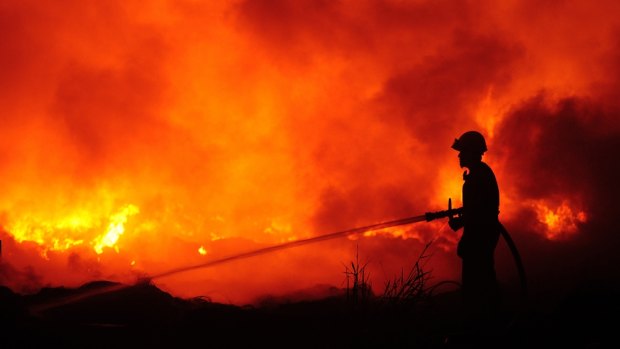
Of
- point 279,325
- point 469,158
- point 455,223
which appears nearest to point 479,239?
point 455,223

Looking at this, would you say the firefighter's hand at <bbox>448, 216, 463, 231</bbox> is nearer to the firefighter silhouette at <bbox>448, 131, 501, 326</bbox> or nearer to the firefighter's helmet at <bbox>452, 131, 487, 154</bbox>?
the firefighter silhouette at <bbox>448, 131, 501, 326</bbox>

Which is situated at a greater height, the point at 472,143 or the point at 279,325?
the point at 472,143

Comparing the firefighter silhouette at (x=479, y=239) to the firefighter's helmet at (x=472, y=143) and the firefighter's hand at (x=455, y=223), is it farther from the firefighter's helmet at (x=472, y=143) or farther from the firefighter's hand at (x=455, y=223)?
the firefighter's helmet at (x=472, y=143)

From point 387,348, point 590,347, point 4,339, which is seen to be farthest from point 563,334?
point 4,339

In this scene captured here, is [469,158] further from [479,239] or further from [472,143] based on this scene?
[479,239]

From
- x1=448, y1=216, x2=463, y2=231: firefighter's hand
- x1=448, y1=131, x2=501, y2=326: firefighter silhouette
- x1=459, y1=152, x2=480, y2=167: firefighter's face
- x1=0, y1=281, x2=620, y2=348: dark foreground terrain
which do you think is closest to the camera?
x1=0, y1=281, x2=620, y2=348: dark foreground terrain

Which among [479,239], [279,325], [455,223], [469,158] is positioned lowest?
[279,325]

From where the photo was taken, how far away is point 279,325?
11.6 m

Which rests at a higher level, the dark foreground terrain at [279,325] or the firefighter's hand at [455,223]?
the firefighter's hand at [455,223]

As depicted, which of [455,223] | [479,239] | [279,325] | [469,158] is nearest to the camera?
[479,239]

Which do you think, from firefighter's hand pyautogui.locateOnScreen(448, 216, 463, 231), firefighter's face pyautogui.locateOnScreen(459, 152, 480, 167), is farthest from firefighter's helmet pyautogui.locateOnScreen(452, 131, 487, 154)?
firefighter's hand pyautogui.locateOnScreen(448, 216, 463, 231)

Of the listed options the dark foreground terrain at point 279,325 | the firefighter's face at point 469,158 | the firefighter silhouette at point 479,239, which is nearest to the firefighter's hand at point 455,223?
the firefighter silhouette at point 479,239

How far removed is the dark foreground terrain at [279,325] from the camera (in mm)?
7898

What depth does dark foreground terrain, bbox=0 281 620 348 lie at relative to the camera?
790 cm
